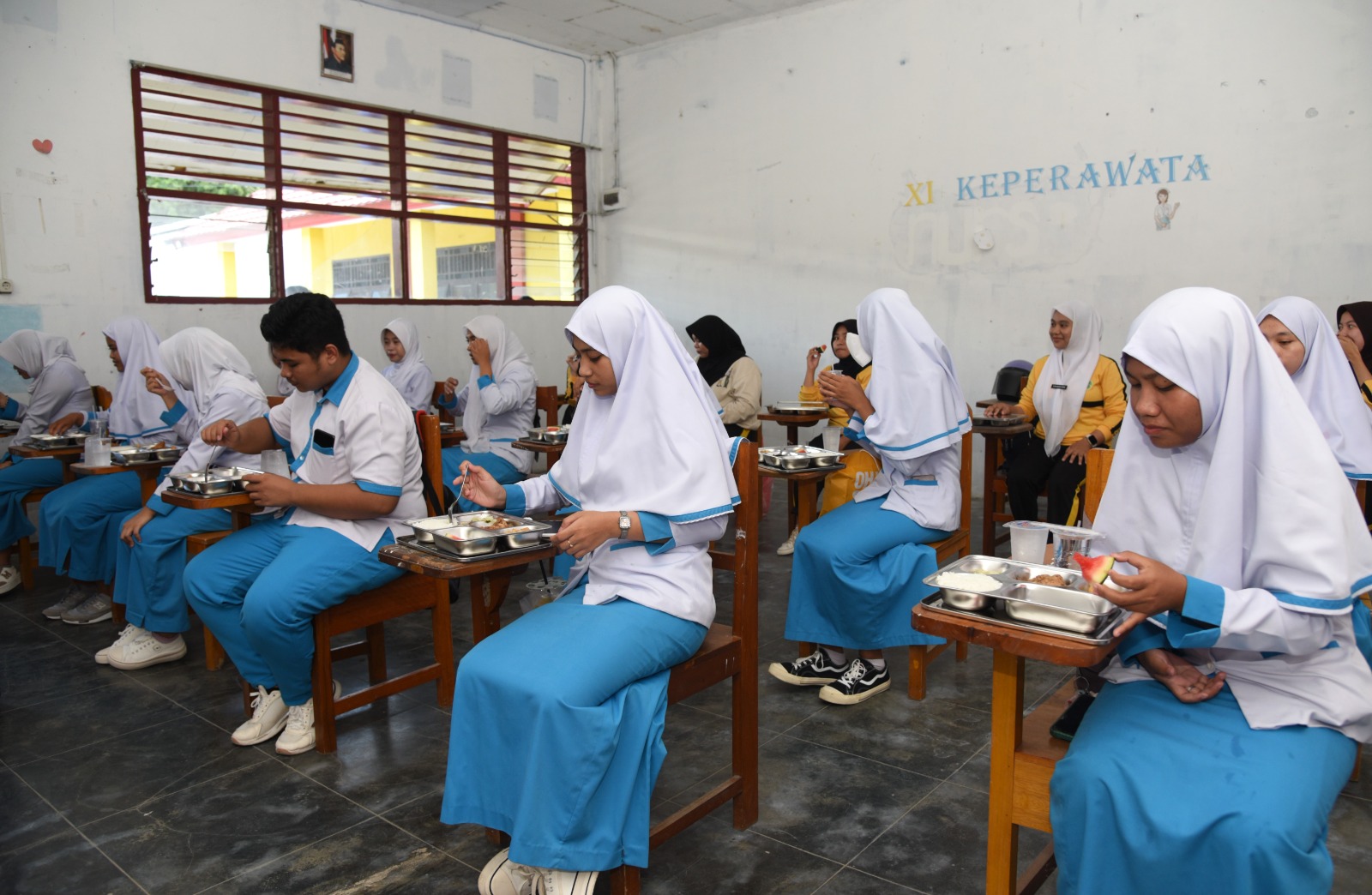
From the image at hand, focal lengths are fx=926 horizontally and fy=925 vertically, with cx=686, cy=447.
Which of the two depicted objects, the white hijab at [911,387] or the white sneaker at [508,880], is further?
the white hijab at [911,387]

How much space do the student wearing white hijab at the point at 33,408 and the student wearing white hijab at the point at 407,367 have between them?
1747 millimetres

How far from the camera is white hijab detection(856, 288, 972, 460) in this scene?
3027mm

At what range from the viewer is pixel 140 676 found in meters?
3.36

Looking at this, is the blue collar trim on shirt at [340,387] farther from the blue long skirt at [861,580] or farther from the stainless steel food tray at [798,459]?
the blue long skirt at [861,580]

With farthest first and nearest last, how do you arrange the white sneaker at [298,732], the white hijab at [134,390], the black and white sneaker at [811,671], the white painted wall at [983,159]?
1. the white painted wall at [983,159]
2. the white hijab at [134,390]
3. the black and white sneaker at [811,671]
4. the white sneaker at [298,732]

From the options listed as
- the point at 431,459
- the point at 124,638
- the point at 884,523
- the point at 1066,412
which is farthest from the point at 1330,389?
the point at 124,638

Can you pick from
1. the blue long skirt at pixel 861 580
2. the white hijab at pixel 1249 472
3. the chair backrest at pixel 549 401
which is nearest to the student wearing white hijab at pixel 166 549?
the chair backrest at pixel 549 401

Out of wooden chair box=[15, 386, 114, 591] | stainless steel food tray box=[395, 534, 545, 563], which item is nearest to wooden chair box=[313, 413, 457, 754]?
stainless steel food tray box=[395, 534, 545, 563]

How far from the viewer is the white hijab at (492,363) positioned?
5.22m

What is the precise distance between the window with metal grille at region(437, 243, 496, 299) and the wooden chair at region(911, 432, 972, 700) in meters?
5.00

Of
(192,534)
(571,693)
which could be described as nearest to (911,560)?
(571,693)

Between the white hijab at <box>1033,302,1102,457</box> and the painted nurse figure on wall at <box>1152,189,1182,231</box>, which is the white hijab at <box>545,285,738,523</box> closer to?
the white hijab at <box>1033,302,1102,457</box>

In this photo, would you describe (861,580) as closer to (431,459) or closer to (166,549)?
(431,459)

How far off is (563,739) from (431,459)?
1554 millimetres
